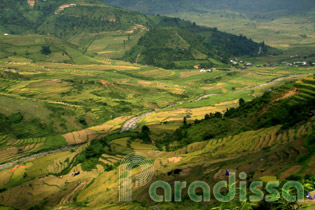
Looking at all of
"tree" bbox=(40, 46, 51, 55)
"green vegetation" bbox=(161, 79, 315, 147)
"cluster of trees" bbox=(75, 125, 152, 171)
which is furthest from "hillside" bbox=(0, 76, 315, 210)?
"tree" bbox=(40, 46, 51, 55)

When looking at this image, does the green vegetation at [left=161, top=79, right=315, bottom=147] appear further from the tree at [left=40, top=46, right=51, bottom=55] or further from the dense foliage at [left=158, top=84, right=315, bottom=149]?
the tree at [left=40, top=46, right=51, bottom=55]

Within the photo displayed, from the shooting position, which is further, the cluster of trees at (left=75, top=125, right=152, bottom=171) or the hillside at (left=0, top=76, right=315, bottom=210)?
the cluster of trees at (left=75, top=125, right=152, bottom=171)

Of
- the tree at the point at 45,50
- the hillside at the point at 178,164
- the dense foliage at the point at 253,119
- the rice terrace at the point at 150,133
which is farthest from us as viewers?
the tree at the point at 45,50

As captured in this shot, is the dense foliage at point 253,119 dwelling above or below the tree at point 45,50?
below

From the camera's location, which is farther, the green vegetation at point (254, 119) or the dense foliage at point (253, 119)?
the green vegetation at point (254, 119)

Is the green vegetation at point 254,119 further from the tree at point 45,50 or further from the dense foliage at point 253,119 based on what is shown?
the tree at point 45,50

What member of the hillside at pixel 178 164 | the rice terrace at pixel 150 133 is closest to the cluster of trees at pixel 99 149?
the hillside at pixel 178 164

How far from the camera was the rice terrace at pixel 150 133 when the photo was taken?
2977cm

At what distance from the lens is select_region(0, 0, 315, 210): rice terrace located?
97.7 feet

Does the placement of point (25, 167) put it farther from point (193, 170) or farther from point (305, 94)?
point (305, 94)

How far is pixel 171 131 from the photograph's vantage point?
85062 mm

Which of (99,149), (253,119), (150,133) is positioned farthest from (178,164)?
(150,133)

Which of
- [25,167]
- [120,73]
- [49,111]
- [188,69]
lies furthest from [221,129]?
[188,69]

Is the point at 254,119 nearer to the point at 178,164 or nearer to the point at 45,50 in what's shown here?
the point at 178,164
